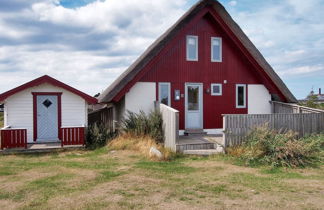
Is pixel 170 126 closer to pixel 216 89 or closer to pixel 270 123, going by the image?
pixel 270 123

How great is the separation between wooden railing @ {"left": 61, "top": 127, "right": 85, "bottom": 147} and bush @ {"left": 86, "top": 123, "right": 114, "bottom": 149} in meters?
0.47

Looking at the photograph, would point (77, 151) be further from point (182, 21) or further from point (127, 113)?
point (182, 21)

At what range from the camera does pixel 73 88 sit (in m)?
12.1

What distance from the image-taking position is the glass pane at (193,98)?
13.6 metres

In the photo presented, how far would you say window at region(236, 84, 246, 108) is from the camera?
14.4 m

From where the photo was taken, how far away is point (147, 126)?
11.1 meters

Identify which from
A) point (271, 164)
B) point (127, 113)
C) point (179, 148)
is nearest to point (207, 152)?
point (179, 148)

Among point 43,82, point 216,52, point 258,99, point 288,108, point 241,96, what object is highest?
point 216,52

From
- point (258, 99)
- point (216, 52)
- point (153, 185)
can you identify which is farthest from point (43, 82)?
point (258, 99)

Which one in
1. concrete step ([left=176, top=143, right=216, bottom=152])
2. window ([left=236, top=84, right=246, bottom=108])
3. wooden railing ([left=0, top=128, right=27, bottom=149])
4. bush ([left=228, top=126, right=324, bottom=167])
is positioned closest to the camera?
bush ([left=228, top=126, right=324, bottom=167])

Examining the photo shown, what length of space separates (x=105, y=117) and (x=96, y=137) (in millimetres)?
5181

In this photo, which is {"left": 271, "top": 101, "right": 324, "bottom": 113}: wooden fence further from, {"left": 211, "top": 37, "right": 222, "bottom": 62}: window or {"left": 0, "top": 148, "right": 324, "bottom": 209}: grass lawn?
{"left": 0, "top": 148, "right": 324, "bottom": 209}: grass lawn

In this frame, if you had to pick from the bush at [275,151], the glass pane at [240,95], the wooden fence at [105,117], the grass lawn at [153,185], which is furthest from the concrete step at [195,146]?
the wooden fence at [105,117]

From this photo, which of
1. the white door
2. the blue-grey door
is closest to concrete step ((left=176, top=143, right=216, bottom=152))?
the white door
